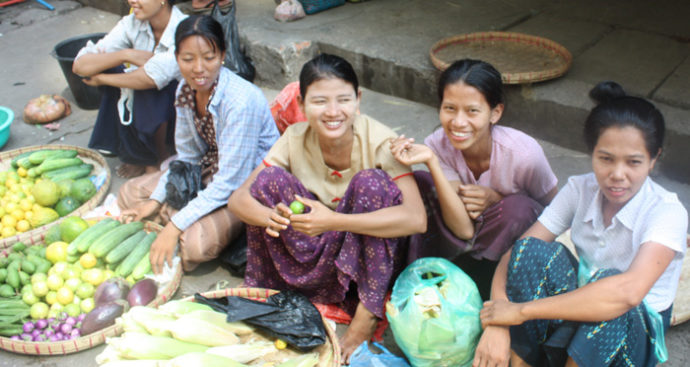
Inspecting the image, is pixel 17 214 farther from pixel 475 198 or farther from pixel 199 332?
pixel 475 198

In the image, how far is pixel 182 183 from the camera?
2.99 meters

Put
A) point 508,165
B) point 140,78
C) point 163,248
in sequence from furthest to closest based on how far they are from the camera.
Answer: point 140,78 < point 163,248 < point 508,165

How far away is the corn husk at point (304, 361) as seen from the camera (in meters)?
2.09

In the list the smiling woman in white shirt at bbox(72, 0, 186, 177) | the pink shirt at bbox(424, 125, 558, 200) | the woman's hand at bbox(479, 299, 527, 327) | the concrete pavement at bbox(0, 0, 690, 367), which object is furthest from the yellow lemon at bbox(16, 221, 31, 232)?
the woman's hand at bbox(479, 299, 527, 327)

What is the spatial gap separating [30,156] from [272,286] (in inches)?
81.4

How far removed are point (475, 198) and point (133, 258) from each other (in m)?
1.69

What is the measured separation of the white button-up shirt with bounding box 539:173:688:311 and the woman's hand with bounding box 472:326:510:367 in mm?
434

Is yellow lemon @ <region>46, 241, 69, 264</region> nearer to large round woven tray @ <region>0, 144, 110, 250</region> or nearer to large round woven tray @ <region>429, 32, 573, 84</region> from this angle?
large round woven tray @ <region>0, 144, 110, 250</region>

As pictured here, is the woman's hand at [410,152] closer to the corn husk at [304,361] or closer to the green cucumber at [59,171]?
the corn husk at [304,361]

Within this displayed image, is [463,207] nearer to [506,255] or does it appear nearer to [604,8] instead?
[506,255]

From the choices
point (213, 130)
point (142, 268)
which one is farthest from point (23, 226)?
point (213, 130)

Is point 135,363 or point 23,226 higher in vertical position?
point 135,363

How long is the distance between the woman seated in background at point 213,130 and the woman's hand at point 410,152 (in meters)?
0.87

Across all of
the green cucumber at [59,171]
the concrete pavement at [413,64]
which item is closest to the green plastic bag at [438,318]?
the concrete pavement at [413,64]
